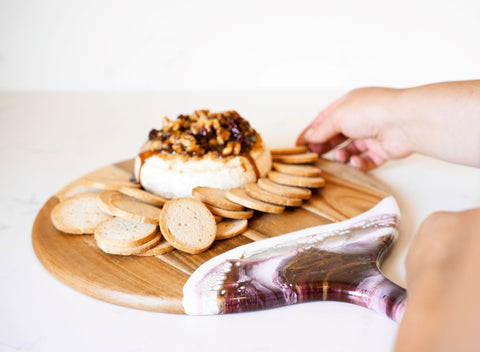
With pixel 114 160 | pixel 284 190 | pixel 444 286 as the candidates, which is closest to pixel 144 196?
pixel 284 190

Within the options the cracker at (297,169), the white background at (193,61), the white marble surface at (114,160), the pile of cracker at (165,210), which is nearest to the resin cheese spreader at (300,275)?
the white marble surface at (114,160)

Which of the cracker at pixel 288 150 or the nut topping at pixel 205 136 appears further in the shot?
the cracker at pixel 288 150

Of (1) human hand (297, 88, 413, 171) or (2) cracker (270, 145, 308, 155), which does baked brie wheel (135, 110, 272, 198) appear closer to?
(2) cracker (270, 145, 308, 155)

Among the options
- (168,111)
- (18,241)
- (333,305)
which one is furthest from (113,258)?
(168,111)

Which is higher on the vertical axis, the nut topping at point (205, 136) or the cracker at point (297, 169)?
the nut topping at point (205, 136)

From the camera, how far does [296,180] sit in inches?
97.8

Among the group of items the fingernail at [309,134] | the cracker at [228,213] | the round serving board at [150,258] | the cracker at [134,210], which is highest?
the fingernail at [309,134]

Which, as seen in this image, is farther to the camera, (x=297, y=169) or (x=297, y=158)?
(x=297, y=158)

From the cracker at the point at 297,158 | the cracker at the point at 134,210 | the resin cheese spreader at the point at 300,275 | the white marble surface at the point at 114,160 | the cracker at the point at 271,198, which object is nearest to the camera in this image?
the white marble surface at the point at 114,160

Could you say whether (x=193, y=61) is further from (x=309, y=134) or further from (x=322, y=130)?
(x=322, y=130)

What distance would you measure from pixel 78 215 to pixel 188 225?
1.78ft

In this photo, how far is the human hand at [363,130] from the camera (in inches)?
102

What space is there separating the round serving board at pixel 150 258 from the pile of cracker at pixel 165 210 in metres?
0.04

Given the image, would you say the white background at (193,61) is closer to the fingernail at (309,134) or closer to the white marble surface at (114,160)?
the white marble surface at (114,160)
